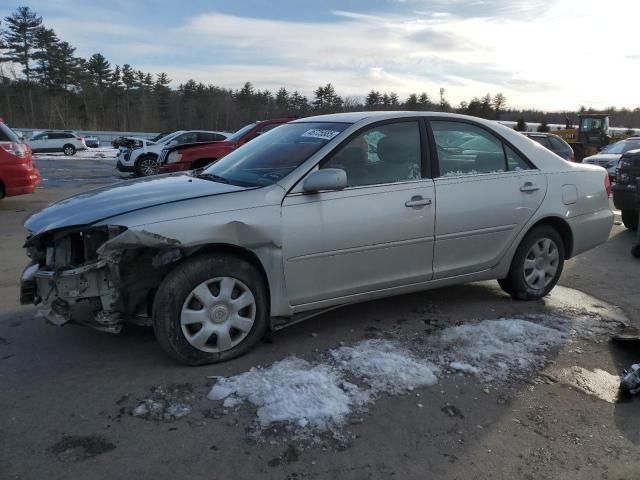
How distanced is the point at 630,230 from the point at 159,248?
8.38m

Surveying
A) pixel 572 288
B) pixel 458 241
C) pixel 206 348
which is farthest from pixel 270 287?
pixel 572 288

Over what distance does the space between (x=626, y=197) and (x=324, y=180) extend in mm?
6717

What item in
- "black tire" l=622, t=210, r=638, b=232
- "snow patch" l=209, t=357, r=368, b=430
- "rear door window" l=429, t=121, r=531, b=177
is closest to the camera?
"snow patch" l=209, t=357, r=368, b=430

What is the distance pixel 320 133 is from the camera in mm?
4176

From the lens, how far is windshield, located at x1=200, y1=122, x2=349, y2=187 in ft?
12.9

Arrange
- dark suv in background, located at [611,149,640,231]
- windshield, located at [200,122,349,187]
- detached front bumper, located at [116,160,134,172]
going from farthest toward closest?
detached front bumper, located at [116,160,134,172] → dark suv in background, located at [611,149,640,231] → windshield, located at [200,122,349,187]

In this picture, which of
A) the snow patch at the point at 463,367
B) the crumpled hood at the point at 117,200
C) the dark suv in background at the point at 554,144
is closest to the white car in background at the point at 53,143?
the dark suv in background at the point at 554,144

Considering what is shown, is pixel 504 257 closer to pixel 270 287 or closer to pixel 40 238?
pixel 270 287

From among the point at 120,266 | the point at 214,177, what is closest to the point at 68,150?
the point at 214,177

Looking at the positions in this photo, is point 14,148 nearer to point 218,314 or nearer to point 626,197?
point 218,314

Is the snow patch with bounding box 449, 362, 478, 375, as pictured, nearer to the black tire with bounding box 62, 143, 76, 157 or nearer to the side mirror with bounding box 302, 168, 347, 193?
the side mirror with bounding box 302, 168, 347, 193

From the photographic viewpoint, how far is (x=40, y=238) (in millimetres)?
3480

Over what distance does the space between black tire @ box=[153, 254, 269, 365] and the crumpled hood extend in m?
0.45

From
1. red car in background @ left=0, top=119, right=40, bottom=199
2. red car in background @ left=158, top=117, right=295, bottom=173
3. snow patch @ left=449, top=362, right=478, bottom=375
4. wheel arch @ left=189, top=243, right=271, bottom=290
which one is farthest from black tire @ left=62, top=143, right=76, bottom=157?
snow patch @ left=449, top=362, right=478, bottom=375
